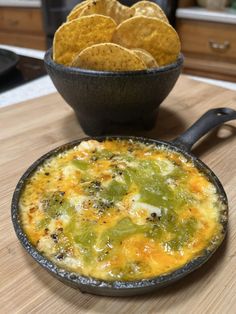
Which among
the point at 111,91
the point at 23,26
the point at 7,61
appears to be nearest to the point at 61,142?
the point at 111,91

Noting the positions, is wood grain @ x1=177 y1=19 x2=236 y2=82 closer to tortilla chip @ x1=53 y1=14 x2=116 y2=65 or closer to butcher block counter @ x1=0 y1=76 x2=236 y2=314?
butcher block counter @ x1=0 y1=76 x2=236 y2=314

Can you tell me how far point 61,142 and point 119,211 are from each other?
0.41 meters

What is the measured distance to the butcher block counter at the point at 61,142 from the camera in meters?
0.51

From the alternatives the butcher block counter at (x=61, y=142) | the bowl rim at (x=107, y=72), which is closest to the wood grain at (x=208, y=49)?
the butcher block counter at (x=61, y=142)

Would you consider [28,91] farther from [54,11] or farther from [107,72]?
[54,11]

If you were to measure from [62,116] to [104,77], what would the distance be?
0.33 meters

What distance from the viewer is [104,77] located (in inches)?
30.9

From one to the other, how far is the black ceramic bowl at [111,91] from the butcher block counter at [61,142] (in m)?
0.09

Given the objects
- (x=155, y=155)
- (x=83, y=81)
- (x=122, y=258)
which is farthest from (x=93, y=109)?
(x=122, y=258)

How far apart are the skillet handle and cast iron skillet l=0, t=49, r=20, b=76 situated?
2.63 ft

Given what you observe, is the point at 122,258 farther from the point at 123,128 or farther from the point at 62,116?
the point at 62,116

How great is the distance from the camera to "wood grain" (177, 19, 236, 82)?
2.31 meters

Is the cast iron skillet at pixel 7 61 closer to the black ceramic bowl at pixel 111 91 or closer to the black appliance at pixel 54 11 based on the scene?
the black ceramic bowl at pixel 111 91

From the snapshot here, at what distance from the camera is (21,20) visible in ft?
10.3
